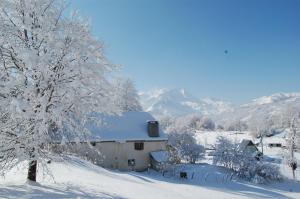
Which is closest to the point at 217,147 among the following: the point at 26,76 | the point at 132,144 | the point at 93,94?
the point at 132,144

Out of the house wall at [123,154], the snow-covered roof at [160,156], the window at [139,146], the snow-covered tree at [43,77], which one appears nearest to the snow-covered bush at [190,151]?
the snow-covered roof at [160,156]

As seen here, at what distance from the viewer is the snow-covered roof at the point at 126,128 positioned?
44.8 meters

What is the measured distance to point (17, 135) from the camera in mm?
15000

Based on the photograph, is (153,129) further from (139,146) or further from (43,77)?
(43,77)

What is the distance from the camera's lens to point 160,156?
46.0 meters

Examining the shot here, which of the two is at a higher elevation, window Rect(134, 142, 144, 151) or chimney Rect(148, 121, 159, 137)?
chimney Rect(148, 121, 159, 137)

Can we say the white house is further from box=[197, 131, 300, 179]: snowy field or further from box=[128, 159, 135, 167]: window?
box=[197, 131, 300, 179]: snowy field

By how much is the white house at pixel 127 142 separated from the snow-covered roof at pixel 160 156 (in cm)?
98

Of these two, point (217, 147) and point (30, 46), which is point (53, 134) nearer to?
point (30, 46)

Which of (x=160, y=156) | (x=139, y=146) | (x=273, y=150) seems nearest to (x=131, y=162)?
(x=139, y=146)

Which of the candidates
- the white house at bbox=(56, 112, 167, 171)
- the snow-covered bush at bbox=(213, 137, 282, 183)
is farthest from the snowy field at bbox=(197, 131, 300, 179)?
the white house at bbox=(56, 112, 167, 171)

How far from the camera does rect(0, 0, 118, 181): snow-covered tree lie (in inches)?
563

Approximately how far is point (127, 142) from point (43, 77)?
3172 cm

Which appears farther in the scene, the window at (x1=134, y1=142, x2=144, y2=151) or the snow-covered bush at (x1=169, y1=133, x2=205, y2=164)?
the snow-covered bush at (x1=169, y1=133, x2=205, y2=164)
